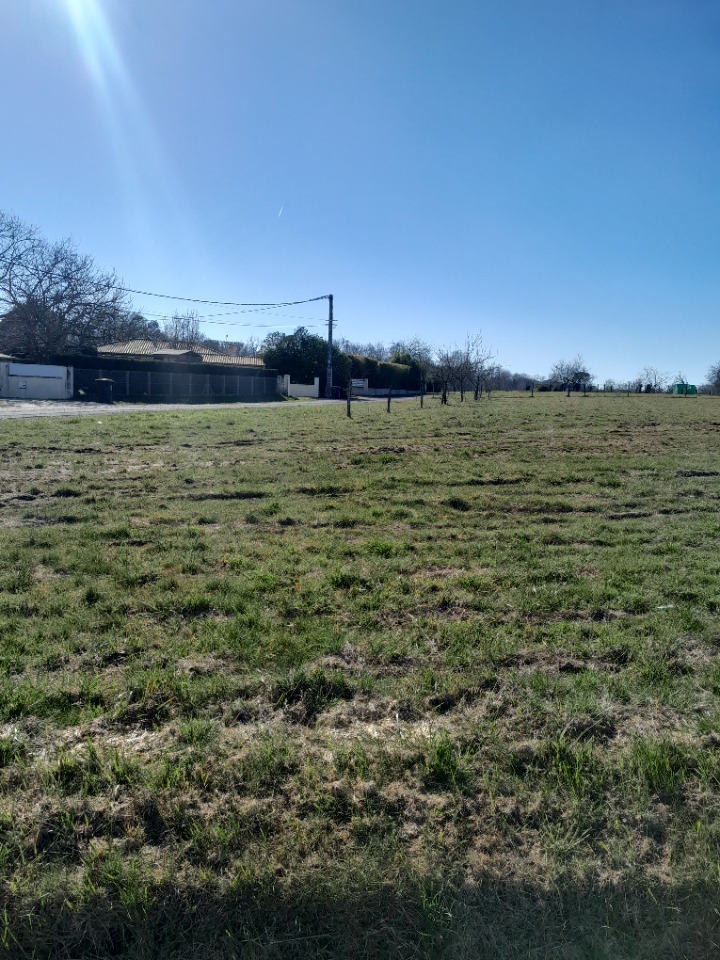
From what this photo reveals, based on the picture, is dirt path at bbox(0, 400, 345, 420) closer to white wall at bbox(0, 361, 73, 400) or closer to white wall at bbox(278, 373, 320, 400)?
white wall at bbox(0, 361, 73, 400)

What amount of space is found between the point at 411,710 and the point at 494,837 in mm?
867

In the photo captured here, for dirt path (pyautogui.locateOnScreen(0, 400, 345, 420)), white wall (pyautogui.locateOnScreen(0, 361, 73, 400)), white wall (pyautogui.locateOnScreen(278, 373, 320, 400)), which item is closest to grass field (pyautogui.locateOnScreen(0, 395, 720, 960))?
dirt path (pyautogui.locateOnScreen(0, 400, 345, 420))

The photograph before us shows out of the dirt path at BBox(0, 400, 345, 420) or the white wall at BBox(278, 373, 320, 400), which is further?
the white wall at BBox(278, 373, 320, 400)

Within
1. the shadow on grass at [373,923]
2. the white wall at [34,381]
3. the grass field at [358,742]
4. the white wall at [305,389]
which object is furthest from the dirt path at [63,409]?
the white wall at [305,389]

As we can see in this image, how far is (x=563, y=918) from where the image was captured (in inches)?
71.1

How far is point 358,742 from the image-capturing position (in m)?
2.62

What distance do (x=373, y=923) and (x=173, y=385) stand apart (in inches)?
1539

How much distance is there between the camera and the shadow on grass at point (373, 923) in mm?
1732

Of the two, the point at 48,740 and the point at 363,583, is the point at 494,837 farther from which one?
the point at 363,583

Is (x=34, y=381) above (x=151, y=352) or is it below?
below

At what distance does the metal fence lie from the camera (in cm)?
3531

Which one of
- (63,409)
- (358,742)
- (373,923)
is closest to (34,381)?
(63,409)

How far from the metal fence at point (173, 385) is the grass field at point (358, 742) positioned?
3249cm

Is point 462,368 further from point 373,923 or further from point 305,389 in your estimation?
point 373,923
